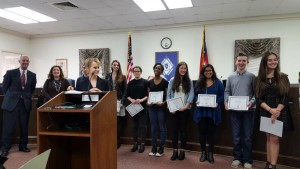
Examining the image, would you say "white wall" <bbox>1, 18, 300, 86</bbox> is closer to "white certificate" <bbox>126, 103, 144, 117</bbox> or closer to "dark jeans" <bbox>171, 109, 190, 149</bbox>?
"white certificate" <bbox>126, 103, 144, 117</bbox>

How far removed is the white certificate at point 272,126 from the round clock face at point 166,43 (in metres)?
4.49

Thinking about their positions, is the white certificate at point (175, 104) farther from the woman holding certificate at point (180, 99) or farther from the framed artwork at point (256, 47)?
the framed artwork at point (256, 47)

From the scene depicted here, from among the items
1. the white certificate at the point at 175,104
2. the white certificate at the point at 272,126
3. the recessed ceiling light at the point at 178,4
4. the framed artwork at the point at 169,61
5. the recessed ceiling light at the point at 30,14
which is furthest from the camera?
the framed artwork at the point at 169,61

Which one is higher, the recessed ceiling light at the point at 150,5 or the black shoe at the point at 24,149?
the recessed ceiling light at the point at 150,5

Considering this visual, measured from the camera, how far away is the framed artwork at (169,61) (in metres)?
6.77

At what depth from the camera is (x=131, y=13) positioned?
5.71m

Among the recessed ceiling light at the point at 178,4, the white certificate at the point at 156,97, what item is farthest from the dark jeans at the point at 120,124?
the recessed ceiling light at the point at 178,4

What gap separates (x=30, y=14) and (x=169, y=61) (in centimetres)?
388

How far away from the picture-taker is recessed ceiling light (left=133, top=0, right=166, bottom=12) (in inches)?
197

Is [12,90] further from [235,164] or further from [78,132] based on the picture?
[235,164]

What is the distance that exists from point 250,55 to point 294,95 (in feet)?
11.0

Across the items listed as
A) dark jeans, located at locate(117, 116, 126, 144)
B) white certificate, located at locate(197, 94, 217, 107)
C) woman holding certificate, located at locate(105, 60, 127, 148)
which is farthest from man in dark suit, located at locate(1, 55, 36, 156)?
white certificate, located at locate(197, 94, 217, 107)

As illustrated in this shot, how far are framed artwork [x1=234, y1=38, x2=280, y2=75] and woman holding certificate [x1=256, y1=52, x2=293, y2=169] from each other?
3.60 meters

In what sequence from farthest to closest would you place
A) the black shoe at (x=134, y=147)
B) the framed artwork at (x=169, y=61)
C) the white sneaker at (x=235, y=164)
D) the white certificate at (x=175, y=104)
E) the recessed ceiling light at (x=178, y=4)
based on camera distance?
the framed artwork at (x=169, y=61) < the recessed ceiling light at (x=178, y=4) < the black shoe at (x=134, y=147) < the white certificate at (x=175, y=104) < the white sneaker at (x=235, y=164)
